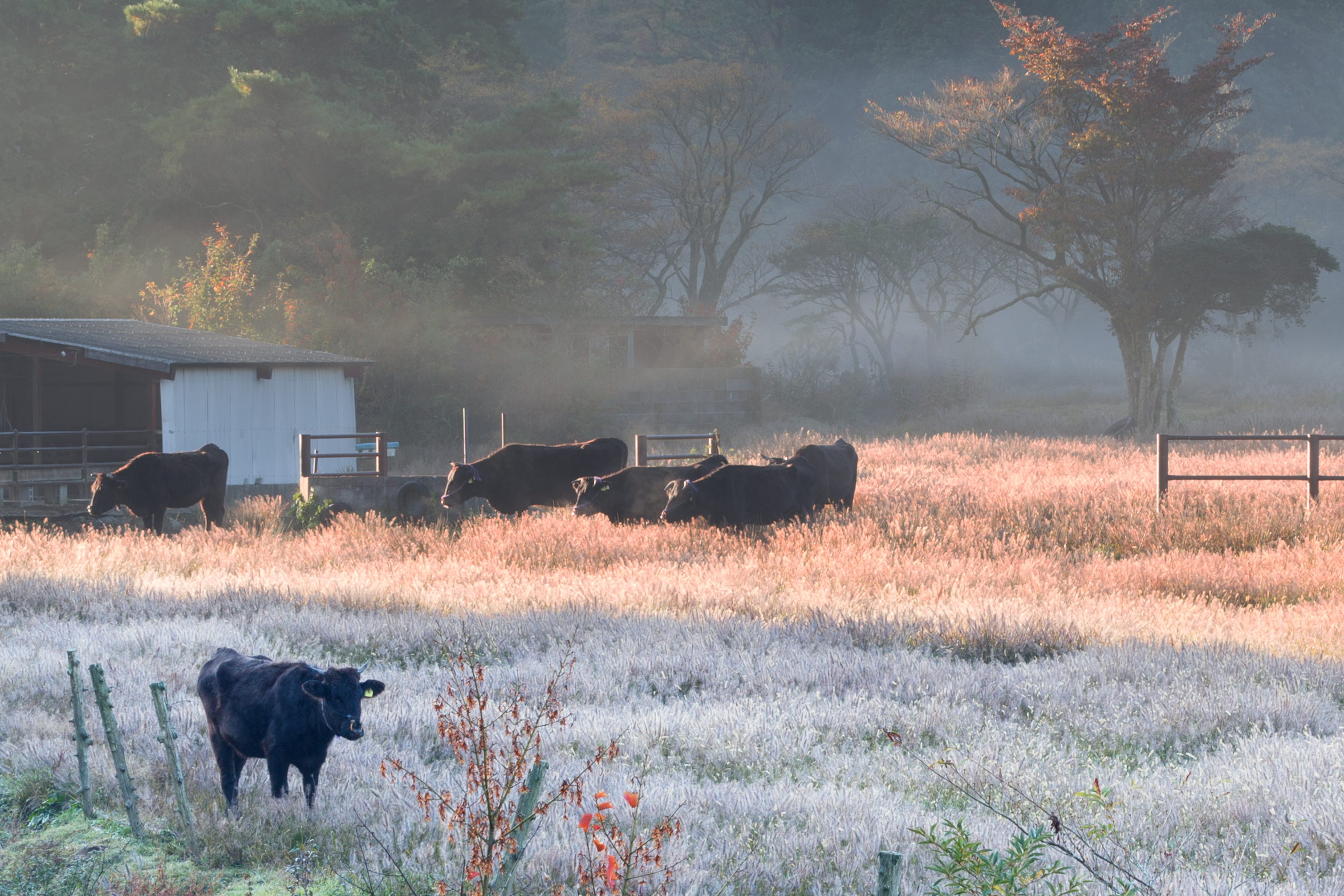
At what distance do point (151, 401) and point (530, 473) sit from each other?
10189 millimetres

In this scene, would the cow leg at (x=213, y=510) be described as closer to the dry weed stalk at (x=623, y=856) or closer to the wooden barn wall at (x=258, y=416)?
the wooden barn wall at (x=258, y=416)

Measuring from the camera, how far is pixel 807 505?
1432 centimetres

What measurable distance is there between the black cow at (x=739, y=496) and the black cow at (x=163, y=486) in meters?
7.13

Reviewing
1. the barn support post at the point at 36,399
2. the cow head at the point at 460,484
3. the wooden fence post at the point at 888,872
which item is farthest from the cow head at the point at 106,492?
the wooden fence post at the point at 888,872

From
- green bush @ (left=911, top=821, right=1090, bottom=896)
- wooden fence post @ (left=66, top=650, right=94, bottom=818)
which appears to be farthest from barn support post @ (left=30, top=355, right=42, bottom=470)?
green bush @ (left=911, top=821, right=1090, bottom=896)

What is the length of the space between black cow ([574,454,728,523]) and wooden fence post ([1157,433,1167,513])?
216 inches

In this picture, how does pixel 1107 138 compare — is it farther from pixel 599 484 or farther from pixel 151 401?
pixel 151 401

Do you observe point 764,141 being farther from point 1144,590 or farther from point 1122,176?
point 1144,590

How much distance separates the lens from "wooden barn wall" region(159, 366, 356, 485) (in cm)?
1983

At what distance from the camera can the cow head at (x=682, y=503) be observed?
42.8ft

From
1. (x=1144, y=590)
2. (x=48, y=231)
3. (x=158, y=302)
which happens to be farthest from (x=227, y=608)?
(x=48, y=231)

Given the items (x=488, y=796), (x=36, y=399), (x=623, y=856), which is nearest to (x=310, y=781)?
(x=488, y=796)

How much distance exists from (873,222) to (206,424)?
37.7m

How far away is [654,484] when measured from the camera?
14281mm
